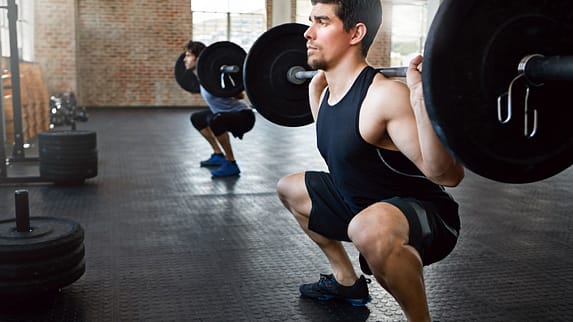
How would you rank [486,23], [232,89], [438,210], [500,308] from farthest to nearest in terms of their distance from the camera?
Result: 1. [232,89]
2. [500,308]
3. [438,210]
4. [486,23]

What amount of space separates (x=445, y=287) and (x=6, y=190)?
2.47m

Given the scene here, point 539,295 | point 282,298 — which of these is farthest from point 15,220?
point 539,295

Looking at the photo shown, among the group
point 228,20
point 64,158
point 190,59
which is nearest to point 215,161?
point 190,59

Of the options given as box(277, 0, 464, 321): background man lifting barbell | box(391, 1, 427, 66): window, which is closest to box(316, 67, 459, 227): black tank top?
box(277, 0, 464, 321): background man lifting barbell

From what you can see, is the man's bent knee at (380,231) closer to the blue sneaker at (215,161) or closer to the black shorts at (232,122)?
the black shorts at (232,122)

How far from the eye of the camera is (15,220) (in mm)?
1810

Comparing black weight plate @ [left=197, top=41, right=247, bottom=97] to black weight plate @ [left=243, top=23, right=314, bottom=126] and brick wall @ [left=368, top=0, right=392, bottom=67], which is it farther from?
brick wall @ [left=368, top=0, right=392, bottom=67]

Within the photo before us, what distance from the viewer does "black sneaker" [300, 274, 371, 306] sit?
1.73 metres

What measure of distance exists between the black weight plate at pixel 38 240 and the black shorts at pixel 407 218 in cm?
67

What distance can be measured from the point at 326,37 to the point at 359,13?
0.30 feet

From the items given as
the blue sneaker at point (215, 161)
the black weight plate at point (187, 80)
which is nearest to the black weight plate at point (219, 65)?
the blue sneaker at point (215, 161)

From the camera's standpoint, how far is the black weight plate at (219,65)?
3.34 m

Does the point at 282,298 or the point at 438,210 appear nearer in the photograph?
the point at 438,210

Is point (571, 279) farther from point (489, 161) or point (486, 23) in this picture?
point (486, 23)
